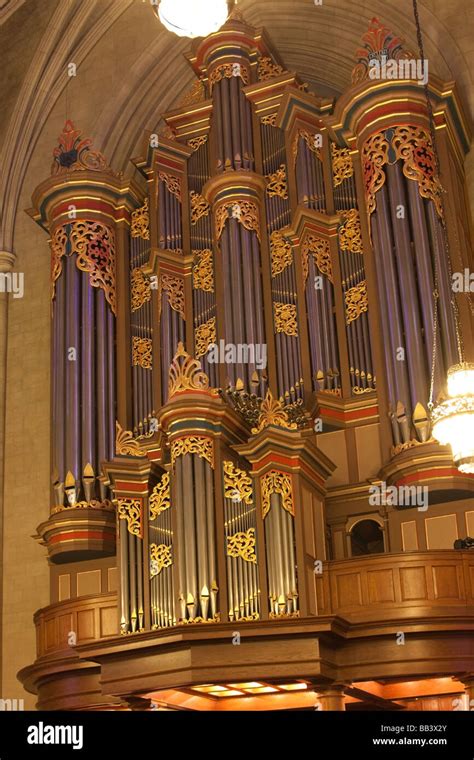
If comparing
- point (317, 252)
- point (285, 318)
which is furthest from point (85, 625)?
point (317, 252)

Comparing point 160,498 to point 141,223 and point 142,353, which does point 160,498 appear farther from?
point 141,223

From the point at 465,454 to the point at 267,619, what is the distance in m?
2.46

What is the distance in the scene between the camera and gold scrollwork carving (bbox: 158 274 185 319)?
569 inches

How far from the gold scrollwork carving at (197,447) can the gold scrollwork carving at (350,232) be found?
385 cm

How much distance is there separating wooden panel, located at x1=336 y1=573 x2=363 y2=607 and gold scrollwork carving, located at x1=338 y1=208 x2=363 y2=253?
4.57 m

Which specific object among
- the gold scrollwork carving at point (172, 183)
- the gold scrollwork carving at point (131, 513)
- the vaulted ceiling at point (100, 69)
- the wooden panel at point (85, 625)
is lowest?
the wooden panel at point (85, 625)

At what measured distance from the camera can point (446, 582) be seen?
33.8 ft

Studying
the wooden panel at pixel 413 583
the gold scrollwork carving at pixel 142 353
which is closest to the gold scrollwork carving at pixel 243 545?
the wooden panel at pixel 413 583

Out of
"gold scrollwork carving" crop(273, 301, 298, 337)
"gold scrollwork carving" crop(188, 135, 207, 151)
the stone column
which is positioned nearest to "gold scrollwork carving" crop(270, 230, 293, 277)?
"gold scrollwork carving" crop(273, 301, 298, 337)

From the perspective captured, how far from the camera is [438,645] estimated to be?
33.4ft

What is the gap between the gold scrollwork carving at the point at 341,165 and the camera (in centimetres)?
1413

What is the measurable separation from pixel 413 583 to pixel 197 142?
767cm

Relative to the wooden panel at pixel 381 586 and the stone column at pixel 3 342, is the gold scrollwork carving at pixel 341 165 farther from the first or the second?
the wooden panel at pixel 381 586
